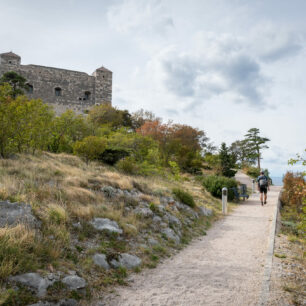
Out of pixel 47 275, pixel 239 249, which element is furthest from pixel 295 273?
pixel 47 275

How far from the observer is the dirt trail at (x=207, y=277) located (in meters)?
3.79

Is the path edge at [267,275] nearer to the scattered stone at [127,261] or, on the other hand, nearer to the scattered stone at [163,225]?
the scattered stone at [127,261]

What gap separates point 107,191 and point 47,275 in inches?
167

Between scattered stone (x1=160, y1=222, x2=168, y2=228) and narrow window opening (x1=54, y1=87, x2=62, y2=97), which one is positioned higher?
narrow window opening (x1=54, y1=87, x2=62, y2=97)

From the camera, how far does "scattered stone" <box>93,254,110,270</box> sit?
4.47 meters

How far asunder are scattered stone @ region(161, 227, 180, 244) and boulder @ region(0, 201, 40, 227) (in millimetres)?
3428

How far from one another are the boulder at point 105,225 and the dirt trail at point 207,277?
128cm

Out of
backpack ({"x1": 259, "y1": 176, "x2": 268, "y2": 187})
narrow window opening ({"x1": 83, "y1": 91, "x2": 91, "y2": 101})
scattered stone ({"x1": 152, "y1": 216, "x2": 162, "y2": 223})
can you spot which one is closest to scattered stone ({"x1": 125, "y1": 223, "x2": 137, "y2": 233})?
scattered stone ({"x1": 152, "y1": 216, "x2": 162, "y2": 223})

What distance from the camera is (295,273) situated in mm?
4887

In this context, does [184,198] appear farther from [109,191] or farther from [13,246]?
[13,246]

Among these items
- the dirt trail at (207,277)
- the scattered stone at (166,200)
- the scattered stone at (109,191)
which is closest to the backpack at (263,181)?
the dirt trail at (207,277)

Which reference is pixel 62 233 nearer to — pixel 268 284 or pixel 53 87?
pixel 268 284

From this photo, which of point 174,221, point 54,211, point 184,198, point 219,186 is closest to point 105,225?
point 54,211

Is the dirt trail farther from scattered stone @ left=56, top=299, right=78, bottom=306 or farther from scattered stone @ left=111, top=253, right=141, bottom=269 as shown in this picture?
scattered stone @ left=56, top=299, right=78, bottom=306
